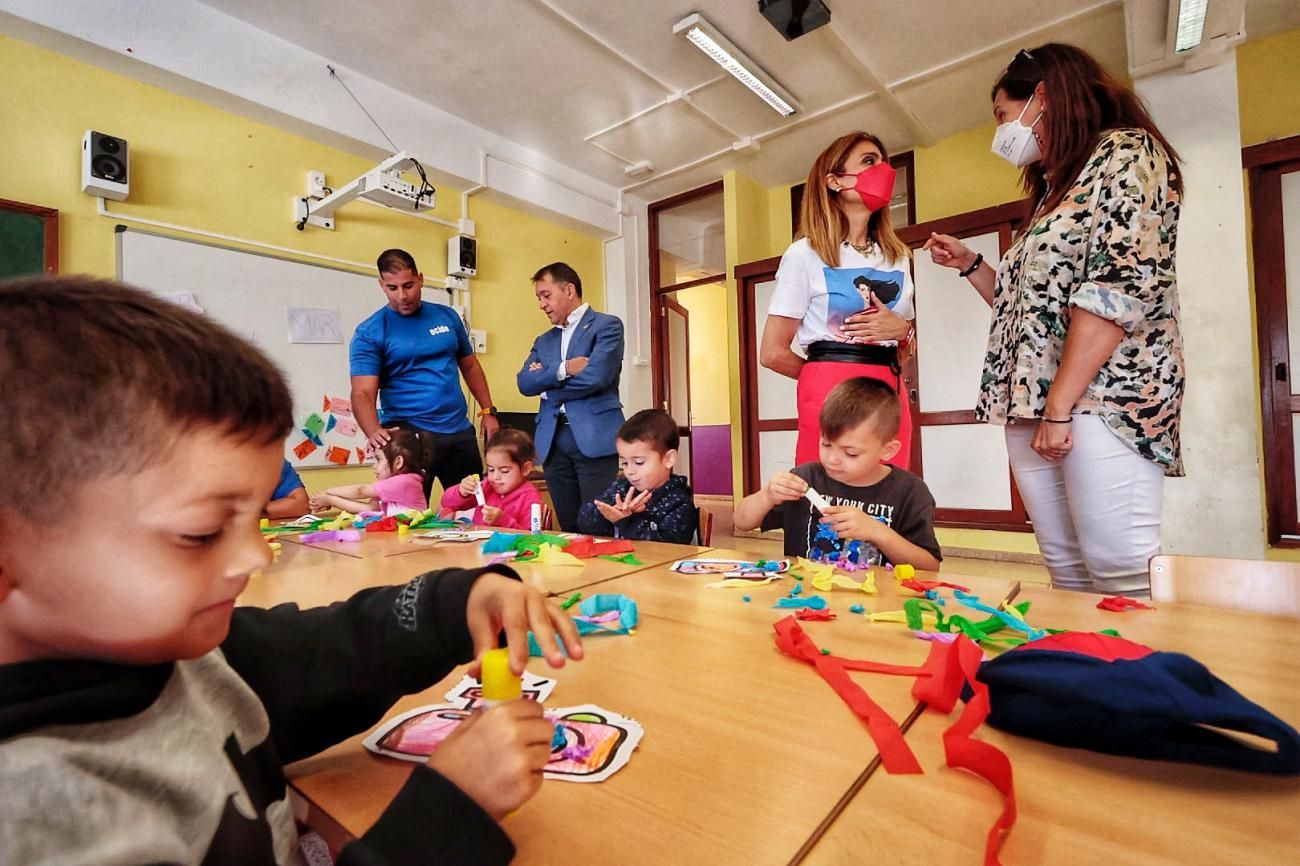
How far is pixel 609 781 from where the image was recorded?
48 cm

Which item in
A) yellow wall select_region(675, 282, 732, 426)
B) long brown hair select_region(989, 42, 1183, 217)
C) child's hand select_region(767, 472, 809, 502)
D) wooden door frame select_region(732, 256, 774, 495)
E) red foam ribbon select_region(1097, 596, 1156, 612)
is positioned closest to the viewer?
red foam ribbon select_region(1097, 596, 1156, 612)

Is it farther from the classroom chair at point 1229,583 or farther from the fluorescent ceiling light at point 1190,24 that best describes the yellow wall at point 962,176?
the classroom chair at point 1229,583

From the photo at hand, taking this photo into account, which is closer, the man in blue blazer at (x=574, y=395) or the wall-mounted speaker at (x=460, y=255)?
the man in blue blazer at (x=574, y=395)

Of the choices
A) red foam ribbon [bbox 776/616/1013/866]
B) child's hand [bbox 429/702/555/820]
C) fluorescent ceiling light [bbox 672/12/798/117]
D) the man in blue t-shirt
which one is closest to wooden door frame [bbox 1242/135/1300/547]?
fluorescent ceiling light [bbox 672/12/798/117]

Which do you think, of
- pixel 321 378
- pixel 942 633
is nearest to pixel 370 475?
pixel 321 378

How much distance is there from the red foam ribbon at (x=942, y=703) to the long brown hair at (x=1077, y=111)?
117cm

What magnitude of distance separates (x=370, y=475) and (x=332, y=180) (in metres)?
1.67

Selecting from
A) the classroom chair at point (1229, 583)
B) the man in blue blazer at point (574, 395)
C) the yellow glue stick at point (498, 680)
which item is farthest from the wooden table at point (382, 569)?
the man in blue blazer at point (574, 395)

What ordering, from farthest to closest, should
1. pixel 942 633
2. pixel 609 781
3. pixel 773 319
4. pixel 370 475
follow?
pixel 370 475, pixel 773 319, pixel 942 633, pixel 609 781

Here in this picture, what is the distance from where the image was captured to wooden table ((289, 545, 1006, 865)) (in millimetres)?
411

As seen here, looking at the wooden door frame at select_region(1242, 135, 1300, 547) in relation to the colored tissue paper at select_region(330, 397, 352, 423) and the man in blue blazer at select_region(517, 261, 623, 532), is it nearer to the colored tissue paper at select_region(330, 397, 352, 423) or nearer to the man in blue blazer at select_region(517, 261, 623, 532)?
the man in blue blazer at select_region(517, 261, 623, 532)

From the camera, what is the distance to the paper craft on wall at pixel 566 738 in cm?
50

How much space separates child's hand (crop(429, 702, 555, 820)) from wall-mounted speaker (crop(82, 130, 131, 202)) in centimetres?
330

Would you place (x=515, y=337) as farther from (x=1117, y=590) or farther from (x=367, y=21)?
(x=1117, y=590)
